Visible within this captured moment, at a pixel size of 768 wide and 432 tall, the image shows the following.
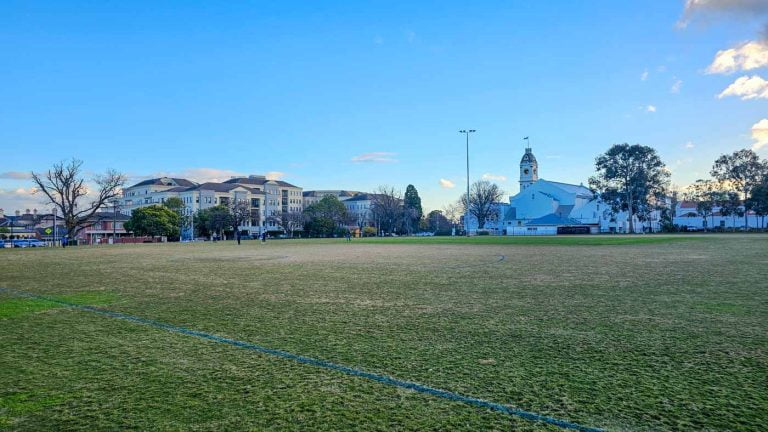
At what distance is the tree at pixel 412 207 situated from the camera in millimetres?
117275

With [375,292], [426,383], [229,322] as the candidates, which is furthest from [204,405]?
[375,292]

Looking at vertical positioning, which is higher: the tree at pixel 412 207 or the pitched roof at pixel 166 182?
the pitched roof at pixel 166 182

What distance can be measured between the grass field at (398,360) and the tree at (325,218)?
89181 millimetres

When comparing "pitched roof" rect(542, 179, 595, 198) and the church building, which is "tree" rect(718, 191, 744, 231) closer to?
the church building

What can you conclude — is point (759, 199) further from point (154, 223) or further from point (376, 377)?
point (154, 223)

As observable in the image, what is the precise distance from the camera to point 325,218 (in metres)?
101

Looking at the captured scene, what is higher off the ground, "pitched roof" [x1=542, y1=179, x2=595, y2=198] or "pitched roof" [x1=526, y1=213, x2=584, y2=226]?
"pitched roof" [x1=542, y1=179, x2=595, y2=198]

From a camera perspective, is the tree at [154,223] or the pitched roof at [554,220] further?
the pitched roof at [554,220]

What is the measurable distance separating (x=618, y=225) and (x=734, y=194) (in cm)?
2551

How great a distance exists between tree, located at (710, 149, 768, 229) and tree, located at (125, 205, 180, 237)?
94.3m

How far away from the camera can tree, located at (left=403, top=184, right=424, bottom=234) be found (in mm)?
117275

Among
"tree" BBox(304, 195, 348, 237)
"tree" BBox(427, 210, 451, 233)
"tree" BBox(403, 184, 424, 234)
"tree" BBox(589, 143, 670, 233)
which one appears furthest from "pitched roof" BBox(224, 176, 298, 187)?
"tree" BBox(589, 143, 670, 233)

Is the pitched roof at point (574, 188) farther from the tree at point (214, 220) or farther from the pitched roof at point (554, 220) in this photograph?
the tree at point (214, 220)

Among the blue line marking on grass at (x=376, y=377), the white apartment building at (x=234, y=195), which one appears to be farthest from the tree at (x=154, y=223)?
the blue line marking on grass at (x=376, y=377)
